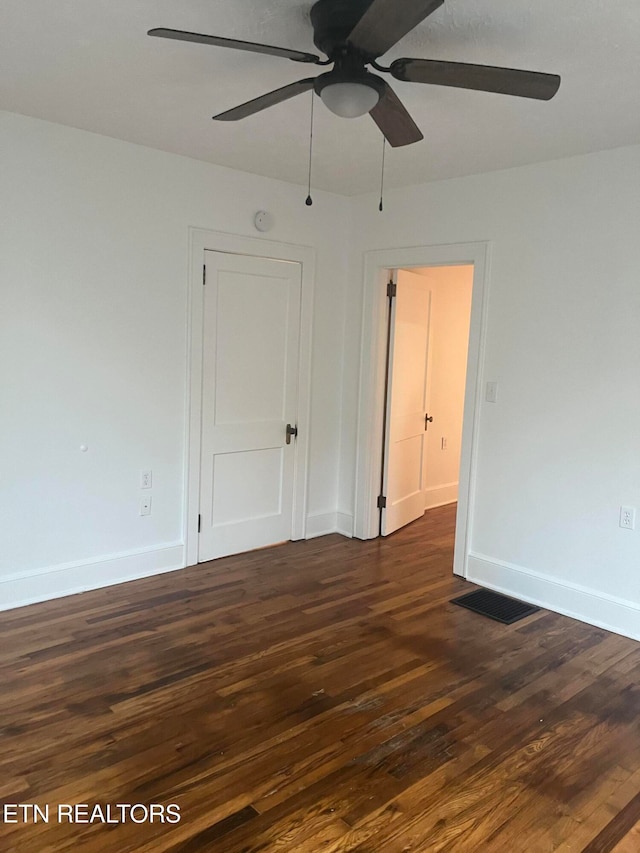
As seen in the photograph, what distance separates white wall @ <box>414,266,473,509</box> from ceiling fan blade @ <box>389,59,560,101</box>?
130 inches

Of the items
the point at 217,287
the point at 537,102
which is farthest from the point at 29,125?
the point at 537,102

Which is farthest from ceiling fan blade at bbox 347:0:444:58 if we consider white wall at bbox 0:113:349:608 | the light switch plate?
the light switch plate

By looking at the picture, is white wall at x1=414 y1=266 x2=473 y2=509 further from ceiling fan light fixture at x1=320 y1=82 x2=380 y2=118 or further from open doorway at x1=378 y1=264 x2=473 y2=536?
ceiling fan light fixture at x1=320 y1=82 x2=380 y2=118

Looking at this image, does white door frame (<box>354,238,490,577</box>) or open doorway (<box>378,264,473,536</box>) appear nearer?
white door frame (<box>354,238,490,577</box>)

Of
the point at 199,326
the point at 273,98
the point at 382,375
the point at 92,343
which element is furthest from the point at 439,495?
the point at 273,98

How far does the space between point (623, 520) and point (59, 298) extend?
10.5ft

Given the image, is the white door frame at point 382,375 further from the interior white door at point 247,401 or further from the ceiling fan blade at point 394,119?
the ceiling fan blade at point 394,119

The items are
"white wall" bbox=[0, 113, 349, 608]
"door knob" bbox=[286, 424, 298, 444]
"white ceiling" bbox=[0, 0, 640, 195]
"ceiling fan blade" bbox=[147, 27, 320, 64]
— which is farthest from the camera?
"door knob" bbox=[286, 424, 298, 444]

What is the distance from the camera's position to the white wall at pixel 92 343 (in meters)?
3.29

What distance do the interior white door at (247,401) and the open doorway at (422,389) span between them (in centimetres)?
75

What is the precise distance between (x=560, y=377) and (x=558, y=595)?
1.24m

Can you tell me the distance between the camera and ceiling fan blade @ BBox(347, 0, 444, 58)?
1.59 metres

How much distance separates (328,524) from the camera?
4.98m

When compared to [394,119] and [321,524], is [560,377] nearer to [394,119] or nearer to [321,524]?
[394,119]
